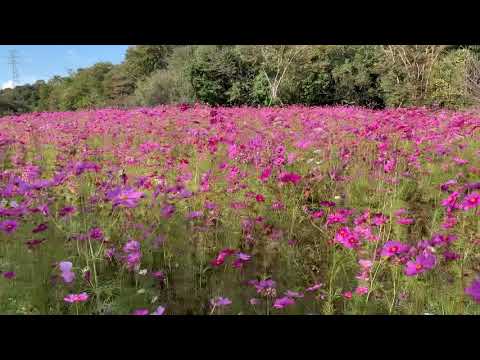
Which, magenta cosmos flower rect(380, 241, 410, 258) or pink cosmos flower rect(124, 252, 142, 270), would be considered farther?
pink cosmos flower rect(124, 252, 142, 270)

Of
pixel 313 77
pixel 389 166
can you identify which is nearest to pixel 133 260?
pixel 389 166

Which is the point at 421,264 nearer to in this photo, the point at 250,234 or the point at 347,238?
the point at 347,238

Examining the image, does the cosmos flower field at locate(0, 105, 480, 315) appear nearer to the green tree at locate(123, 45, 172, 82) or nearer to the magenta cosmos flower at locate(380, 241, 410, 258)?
the magenta cosmos flower at locate(380, 241, 410, 258)

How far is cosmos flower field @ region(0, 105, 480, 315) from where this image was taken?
1960mm

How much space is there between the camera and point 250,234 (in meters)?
2.67

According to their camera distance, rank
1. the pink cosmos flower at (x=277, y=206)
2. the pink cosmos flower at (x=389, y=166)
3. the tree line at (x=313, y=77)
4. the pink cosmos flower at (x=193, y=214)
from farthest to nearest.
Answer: the tree line at (x=313, y=77)
the pink cosmos flower at (x=389, y=166)
the pink cosmos flower at (x=277, y=206)
the pink cosmos flower at (x=193, y=214)

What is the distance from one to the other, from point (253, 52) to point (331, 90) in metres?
4.45

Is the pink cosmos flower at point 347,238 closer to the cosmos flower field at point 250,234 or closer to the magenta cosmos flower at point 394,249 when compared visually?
the cosmos flower field at point 250,234

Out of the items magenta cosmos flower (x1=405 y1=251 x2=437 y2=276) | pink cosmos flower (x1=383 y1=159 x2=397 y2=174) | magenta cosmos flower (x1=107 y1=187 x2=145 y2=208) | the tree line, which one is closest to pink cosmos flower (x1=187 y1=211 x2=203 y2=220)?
magenta cosmos flower (x1=107 y1=187 x2=145 y2=208)

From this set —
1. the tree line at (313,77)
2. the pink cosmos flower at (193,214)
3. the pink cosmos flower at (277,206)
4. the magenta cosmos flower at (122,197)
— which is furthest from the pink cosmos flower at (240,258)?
the tree line at (313,77)

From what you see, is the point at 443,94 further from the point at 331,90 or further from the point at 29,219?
the point at 29,219

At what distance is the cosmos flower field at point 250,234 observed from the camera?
6.43 ft
